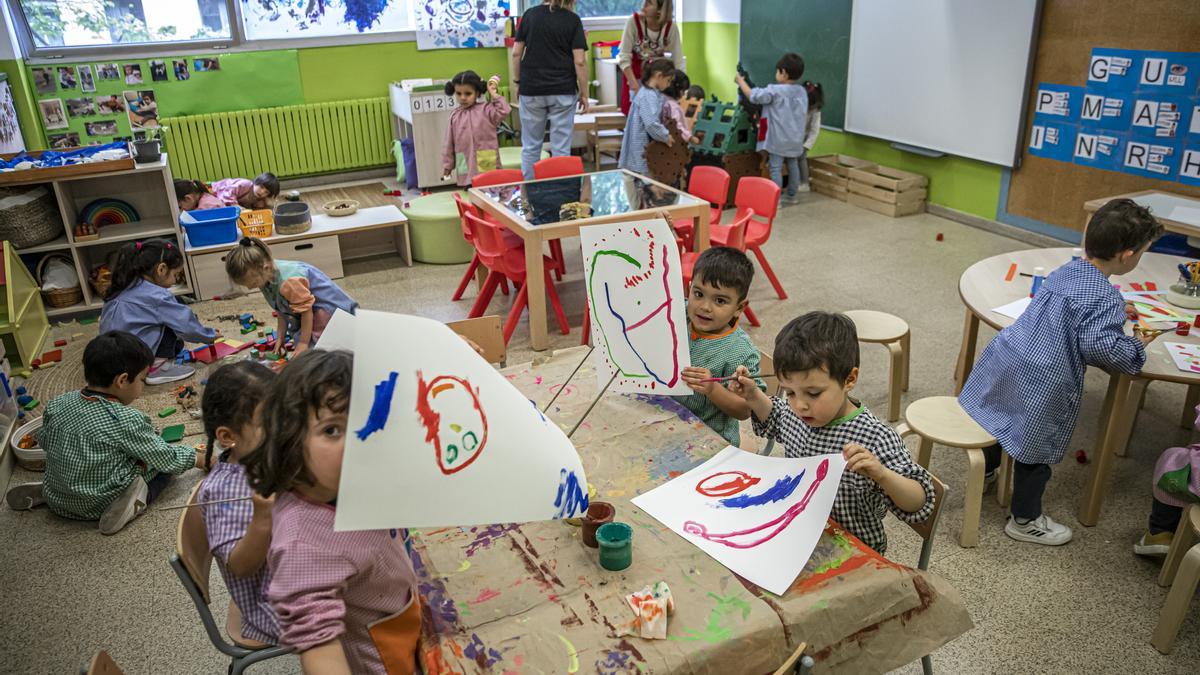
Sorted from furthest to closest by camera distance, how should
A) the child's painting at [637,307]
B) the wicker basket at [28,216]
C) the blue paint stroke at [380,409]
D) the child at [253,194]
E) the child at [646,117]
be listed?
1. the child at [253,194]
2. the child at [646,117]
3. the wicker basket at [28,216]
4. the child's painting at [637,307]
5. the blue paint stroke at [380,409]

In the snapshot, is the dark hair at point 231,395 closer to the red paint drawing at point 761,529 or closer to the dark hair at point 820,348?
the red paint drawing at point 761,529

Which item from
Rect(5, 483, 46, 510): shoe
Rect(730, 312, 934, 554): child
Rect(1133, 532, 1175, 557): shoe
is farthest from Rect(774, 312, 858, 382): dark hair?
Rect(5, 483, 46, 510): shoe

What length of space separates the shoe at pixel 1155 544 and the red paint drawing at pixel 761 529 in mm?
→ 1568

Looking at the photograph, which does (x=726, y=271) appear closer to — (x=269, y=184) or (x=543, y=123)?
(x=543, y=123)

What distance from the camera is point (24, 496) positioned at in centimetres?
311

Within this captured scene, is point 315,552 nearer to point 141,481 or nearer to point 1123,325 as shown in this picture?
point 141,481

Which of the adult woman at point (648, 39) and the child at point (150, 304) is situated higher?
the adult woman at point (648, 39)

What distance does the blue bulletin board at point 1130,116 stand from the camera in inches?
186

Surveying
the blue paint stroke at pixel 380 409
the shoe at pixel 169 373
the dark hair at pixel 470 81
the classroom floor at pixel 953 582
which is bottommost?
the classroom floor at pixel 953 582

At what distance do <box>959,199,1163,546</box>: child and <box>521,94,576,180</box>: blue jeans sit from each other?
3743 mm

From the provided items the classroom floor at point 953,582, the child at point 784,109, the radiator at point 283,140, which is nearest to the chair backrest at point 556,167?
the classroom floor at point 953,582

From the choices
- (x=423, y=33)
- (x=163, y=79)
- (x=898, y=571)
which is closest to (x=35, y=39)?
(x=163, y=79)

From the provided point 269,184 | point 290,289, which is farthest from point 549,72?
point 290,289

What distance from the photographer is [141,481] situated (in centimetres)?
307
